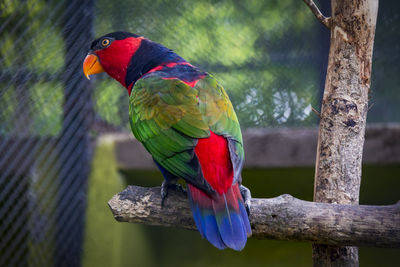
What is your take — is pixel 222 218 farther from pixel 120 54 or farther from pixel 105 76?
pixel 105 76

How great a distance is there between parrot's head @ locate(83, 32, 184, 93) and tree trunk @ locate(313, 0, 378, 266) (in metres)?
0.56

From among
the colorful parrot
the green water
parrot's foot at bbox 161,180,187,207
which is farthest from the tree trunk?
the green water

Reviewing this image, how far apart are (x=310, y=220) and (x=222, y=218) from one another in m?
0.21

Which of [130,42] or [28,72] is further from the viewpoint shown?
[28,72]

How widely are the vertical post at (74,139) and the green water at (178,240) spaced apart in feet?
0.19

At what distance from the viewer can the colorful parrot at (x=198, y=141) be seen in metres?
0.98

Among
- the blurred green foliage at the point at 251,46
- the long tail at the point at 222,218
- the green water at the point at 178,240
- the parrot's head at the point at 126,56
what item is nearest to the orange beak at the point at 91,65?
the parrot's head at the point at 126,56

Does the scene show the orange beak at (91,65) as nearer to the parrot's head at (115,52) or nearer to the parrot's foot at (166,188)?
→ the parrot's head at (115,52)

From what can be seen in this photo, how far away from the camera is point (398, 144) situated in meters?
1.71

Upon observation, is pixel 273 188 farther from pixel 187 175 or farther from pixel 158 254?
pixel 187 175

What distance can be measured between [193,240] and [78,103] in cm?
92

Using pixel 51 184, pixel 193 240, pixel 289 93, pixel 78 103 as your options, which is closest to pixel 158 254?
pixel 193 240

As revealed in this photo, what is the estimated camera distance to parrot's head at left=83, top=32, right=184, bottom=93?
1.50 m

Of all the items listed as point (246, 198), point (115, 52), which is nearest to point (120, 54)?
point (115, 52)
